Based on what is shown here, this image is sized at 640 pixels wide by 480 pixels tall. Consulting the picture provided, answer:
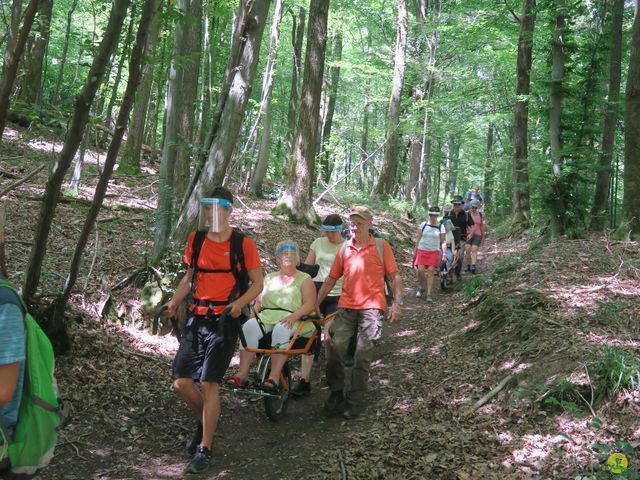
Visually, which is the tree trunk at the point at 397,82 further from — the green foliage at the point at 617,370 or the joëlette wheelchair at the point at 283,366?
the green foliage at the point at 617,370

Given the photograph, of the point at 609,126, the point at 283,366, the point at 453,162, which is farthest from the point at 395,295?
the point at 453,162

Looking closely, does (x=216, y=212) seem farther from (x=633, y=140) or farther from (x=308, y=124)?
(x=308, y=124)

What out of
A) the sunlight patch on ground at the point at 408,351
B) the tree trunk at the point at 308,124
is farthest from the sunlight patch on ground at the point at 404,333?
the tree trunk at the point at 308,124

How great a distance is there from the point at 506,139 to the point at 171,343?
104 feet

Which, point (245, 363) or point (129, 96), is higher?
point (129, 96)

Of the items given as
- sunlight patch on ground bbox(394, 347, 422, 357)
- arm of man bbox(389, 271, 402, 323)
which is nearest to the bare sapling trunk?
sunlight patch on ground bbox(394, 347, 422, 357)

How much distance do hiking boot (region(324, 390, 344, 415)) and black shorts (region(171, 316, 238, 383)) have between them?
165cm

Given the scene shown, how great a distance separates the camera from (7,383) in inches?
82.2

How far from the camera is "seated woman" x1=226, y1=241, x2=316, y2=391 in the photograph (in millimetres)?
5566

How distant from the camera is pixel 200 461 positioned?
4461 mm

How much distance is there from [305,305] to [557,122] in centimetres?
1034

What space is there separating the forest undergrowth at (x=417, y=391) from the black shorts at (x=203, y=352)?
2.75ft

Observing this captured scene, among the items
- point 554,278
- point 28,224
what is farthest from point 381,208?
point 28,224

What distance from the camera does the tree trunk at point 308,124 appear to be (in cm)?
1361
